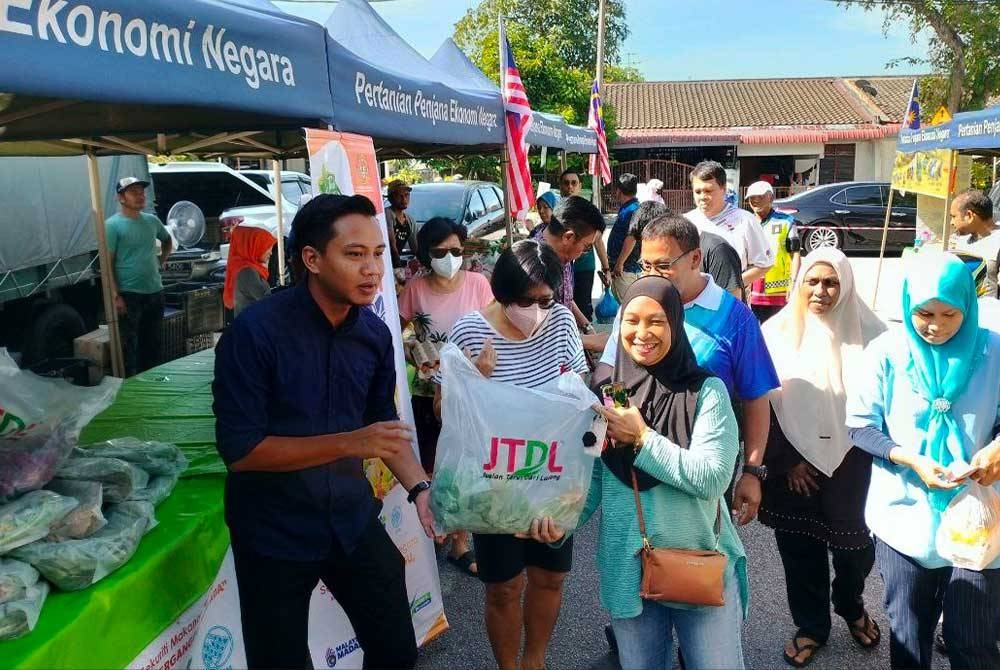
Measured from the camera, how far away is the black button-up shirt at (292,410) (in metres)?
1.94

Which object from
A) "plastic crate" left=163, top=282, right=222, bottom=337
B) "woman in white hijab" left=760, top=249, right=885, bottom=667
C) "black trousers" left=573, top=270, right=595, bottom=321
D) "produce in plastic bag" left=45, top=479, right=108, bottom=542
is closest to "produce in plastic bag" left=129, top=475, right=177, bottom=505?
"produce in plastic bag" left=45, top=479, right=108, bottom=542

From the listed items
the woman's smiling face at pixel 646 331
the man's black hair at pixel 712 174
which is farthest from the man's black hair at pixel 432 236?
the man's black hair at pixel 712 174

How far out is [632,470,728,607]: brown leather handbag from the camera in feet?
6.66

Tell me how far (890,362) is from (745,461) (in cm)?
55

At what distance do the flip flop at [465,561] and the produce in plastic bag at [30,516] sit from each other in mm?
2194

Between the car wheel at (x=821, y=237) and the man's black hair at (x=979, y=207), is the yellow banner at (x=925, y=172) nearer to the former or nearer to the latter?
the man's black hair at (x=979, y=207)

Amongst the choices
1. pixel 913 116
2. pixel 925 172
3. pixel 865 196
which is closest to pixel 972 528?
pixel 925 172

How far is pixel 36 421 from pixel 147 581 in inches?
27.3

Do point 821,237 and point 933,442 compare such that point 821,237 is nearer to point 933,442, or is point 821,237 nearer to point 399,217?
point 399,217

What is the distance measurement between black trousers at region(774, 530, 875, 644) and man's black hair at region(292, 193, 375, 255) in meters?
2.12

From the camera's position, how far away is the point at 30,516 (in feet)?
6.52

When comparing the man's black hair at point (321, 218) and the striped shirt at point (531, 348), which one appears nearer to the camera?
the man's black hair at point (321, 218)

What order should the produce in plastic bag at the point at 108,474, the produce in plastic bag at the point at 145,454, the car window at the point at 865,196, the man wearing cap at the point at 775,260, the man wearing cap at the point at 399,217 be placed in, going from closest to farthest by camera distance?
1. the produce in plastic bag at the point at 108,474
2. the produce in plastic bag at the point at 145,454
3. the man wearing cap at the point at 775,260
4. the man wearing cap at the point at 399,217
5. the car window at the point at 865,196

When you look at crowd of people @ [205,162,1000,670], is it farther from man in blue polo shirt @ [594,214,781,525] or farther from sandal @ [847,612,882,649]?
sandal @ [847,612,882,649]
